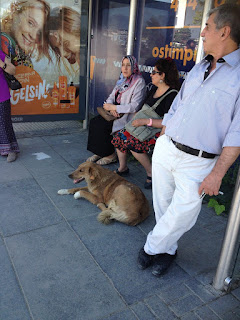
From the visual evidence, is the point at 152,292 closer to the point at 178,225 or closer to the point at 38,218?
the point at 178,225

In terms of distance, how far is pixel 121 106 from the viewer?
14.8 feet

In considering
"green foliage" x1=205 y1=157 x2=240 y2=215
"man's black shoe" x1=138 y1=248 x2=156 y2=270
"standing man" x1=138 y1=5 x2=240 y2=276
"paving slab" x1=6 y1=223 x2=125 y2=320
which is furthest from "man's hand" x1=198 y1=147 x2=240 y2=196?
"green foliage" x1=205 y1=157 x2=240 y2=215

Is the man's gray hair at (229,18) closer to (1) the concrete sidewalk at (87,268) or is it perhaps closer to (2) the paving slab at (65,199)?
(1) the concrete sidewalk at (87,268)

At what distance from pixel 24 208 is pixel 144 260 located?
1615 millimetres

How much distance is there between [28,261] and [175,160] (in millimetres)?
1560

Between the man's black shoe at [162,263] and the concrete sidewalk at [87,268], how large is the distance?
0.06 meters

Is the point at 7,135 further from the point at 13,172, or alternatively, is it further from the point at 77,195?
the point at 77,195

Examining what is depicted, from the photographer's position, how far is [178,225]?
2.38 metres

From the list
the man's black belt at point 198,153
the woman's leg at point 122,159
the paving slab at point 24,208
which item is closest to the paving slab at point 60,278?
the paving slab at point 24,208

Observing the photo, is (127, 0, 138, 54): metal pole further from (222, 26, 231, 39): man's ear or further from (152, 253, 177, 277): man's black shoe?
(152, 253, 177, 277): man's black shoe

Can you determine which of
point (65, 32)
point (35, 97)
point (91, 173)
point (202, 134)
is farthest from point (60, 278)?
point (65, 32)

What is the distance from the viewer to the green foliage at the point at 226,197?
3.71 m

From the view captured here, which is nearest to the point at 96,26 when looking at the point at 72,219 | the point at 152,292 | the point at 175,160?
the point at 72,219

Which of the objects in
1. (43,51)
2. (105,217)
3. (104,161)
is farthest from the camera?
(43,51)
